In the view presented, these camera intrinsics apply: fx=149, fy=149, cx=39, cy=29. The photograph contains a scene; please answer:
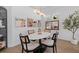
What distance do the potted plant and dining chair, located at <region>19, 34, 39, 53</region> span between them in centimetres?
57

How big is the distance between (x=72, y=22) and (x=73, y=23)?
0.07ft

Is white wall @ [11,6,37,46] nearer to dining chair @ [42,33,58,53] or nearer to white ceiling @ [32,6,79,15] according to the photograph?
white ceiling @ [32,6,79,15]

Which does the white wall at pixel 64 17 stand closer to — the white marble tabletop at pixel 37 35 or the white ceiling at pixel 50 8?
the white ceiling at pixel 50 8

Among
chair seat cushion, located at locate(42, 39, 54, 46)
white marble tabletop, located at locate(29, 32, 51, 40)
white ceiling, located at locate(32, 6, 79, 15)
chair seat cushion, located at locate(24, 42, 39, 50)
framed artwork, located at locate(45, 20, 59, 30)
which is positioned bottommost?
chair seat cushion, located at locate(24, 42, 39, 50)

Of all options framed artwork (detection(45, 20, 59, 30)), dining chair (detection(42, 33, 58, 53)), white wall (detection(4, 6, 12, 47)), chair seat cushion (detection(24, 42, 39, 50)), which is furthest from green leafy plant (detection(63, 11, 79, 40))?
white wall (detection(4, 6, 12, 47))

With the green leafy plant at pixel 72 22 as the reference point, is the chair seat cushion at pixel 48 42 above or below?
below

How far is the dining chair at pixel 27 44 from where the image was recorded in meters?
2.34

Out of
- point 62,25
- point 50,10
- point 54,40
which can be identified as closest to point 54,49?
point 54,40

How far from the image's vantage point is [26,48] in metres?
2.37

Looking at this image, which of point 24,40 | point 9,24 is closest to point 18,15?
point 9,24

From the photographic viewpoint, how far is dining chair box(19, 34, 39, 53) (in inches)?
92.0

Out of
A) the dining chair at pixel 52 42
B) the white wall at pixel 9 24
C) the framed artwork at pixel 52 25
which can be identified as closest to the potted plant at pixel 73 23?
the framed artwork at pixel 52 25
